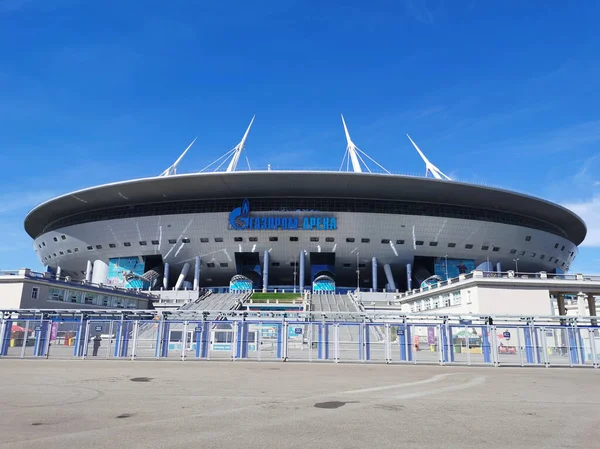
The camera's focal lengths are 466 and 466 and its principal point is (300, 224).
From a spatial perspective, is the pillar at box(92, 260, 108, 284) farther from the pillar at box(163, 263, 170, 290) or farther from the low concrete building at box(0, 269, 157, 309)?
the low concrete building at box(0, 269, 157, 309)

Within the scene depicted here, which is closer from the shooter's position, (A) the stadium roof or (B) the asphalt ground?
(B) the asphalt ground

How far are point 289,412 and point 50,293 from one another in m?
46.0

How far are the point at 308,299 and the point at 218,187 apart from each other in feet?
70.1

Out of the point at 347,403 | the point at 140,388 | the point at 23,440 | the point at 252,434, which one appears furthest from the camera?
the point at 140,388

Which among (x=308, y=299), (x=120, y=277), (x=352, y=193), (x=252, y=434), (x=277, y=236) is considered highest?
(x=352, y=193)

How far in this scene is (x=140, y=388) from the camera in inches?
494

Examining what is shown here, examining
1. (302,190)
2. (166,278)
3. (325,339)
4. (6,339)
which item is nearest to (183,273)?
(166,278)

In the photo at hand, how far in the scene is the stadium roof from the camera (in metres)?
64.4

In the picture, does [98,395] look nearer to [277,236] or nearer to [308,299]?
[308,299]

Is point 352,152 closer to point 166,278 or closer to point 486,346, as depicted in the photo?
point 166,278

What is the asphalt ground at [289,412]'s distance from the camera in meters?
7.15

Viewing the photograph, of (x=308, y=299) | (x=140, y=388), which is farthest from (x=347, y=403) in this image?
(x=308, y=299)

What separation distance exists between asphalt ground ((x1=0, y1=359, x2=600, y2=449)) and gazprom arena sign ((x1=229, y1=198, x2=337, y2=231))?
173ft

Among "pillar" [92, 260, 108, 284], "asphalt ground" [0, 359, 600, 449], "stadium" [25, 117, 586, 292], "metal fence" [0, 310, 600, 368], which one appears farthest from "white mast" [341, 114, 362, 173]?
"asphalt ground" [0, 359, 600, 449]
